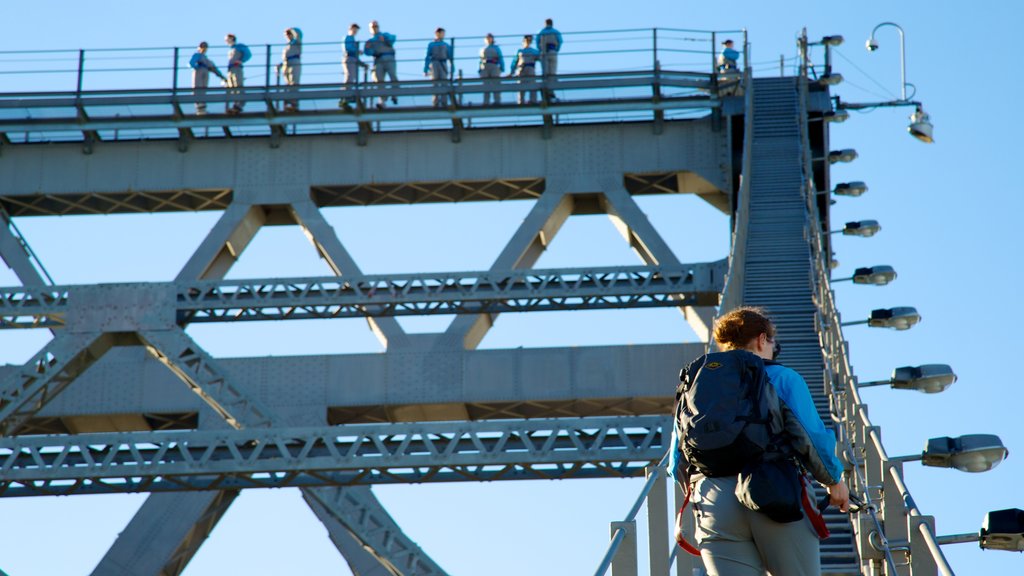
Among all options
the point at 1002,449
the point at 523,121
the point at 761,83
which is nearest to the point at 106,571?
the point at 523,121

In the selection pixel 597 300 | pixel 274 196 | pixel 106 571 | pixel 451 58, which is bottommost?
pixel 106 571

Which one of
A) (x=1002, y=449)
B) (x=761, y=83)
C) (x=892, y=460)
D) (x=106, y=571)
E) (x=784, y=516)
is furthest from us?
(x=761, y=83)

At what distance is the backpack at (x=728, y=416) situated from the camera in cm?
668

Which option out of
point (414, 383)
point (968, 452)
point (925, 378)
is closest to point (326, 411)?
point (414, 383)

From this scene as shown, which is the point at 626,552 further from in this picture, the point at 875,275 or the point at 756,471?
the point at 875,275

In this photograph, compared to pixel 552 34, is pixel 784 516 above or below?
below

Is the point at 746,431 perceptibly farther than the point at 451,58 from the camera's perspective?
No

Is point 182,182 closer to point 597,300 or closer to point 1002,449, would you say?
point 597,300

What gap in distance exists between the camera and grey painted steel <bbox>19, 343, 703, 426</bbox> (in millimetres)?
32062

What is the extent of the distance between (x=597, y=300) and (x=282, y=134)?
7.39 metres

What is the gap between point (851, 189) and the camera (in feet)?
92.4

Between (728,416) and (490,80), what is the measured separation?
26546 millimetres

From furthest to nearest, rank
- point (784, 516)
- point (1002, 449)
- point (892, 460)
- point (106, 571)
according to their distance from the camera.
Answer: point (106, 571) → point (1002, 449) → point (892, 460) → point (784, 516)

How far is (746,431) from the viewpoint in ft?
21.9
